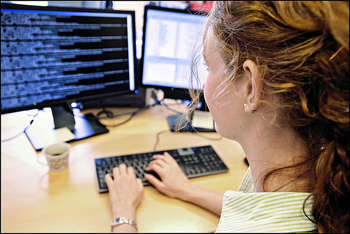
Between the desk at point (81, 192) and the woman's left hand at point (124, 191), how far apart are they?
0.09ft

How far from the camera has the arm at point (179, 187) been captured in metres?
0.80

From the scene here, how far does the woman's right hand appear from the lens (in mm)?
832

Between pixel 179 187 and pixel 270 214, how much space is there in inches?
16.1

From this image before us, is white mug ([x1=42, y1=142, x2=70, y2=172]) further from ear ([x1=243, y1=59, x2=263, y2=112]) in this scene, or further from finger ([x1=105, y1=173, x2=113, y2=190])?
ear ([x1=243, y1=59, x2=263, y2=112])

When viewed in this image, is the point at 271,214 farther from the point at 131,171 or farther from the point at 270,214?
the point at 131,171

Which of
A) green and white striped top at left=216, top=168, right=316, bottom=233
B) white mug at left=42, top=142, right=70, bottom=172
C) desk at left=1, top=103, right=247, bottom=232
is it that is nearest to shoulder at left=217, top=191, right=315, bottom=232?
green and white striped top at left=216, top=168, right=316, bottom=233

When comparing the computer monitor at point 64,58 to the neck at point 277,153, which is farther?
the computer monitor at point 64,58

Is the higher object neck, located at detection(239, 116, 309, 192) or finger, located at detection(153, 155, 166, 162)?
neck, located at detection(239, 116, 309, 192)

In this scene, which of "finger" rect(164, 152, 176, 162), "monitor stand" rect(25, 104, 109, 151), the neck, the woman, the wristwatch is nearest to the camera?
the woman

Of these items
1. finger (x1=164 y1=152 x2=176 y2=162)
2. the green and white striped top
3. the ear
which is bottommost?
finger (x1=164 y1=152 x2=176 y2=162)

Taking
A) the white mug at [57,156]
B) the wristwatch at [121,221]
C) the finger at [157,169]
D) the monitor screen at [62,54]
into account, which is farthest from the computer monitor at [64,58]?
the wristwatch at [121,221]

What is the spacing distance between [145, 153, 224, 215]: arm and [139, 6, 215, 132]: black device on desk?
29 centimetres

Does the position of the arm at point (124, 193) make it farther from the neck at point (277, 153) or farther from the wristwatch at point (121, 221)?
the neck at point (277, 153)

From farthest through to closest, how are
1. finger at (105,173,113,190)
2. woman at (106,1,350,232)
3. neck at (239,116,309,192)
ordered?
finger at (105,173,113,190) → neck at (239,116,309,192) → woman at (106,1,350,232)
